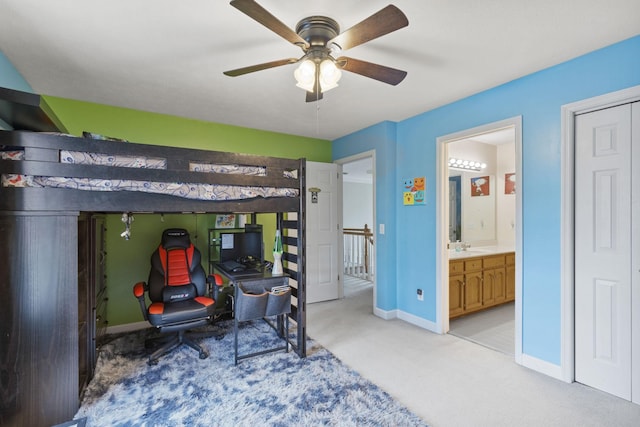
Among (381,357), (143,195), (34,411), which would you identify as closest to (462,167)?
(381,357)

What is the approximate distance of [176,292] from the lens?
2.99m

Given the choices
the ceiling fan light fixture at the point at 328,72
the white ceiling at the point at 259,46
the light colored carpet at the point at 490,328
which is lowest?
the light colored carpet at the point at 490,328

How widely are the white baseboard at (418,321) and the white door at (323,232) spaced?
119 cm

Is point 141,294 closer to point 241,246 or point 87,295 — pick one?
point 87,295

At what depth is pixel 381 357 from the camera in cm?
272

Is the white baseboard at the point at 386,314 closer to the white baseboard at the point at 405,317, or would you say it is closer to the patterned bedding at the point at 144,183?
the white baseboard at the point at 405,317

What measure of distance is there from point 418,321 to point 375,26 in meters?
3.11

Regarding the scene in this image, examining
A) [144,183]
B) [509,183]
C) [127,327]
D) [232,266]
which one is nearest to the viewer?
[144,183]

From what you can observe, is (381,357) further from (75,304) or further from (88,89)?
(88,89)

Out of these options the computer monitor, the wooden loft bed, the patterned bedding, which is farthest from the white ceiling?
the computer monitor

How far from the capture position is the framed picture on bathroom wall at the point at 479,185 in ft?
15.3

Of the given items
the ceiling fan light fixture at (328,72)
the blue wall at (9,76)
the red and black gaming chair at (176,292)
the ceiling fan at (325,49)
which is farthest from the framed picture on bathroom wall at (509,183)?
the blue wall at (9,76)

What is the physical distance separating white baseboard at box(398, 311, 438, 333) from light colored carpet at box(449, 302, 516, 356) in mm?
201

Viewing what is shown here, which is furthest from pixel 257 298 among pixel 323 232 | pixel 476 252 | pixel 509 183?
pixel 509 183
